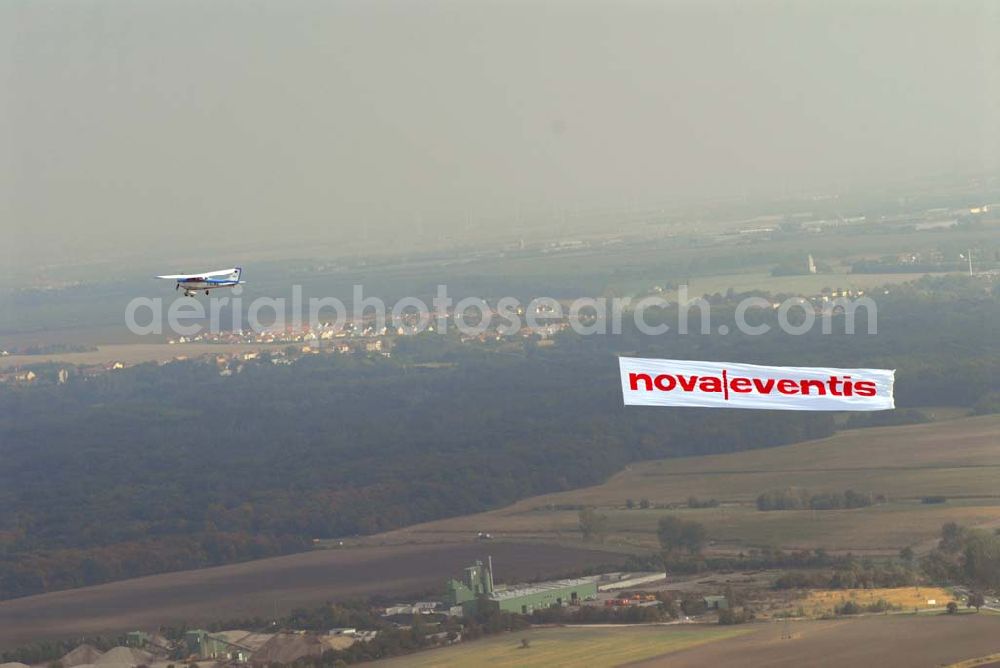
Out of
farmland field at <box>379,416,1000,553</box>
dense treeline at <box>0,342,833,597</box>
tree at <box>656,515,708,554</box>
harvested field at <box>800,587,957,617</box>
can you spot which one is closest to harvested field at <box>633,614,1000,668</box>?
harvested field at <box>800,587,957,617</box>

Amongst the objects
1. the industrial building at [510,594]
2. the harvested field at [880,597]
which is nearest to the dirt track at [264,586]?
the industrial building at [510,594]

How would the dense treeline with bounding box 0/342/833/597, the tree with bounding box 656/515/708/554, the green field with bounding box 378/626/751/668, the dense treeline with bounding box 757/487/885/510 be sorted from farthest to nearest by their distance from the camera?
the dense treeline with bounding box 0/342/833/597 → the dense treeline with bounding box 757/487/885/510 → the tree with bounding box 656/515/708/554 → the green field with bounding box 378/626/751/668

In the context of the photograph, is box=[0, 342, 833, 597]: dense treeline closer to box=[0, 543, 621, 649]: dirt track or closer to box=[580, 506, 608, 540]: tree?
box=[0, 543, 621, 649]: dirt track

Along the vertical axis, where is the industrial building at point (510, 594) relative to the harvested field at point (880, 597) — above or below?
below

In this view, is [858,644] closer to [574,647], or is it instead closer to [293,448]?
[574,647]

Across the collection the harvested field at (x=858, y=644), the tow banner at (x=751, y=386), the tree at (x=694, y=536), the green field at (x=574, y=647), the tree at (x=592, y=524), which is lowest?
the tree at (x=592, y=524)

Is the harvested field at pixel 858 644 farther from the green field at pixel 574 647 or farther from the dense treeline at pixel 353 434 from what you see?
the dense treeline at pixel 353 434

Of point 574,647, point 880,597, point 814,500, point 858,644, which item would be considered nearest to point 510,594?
point 574,647
